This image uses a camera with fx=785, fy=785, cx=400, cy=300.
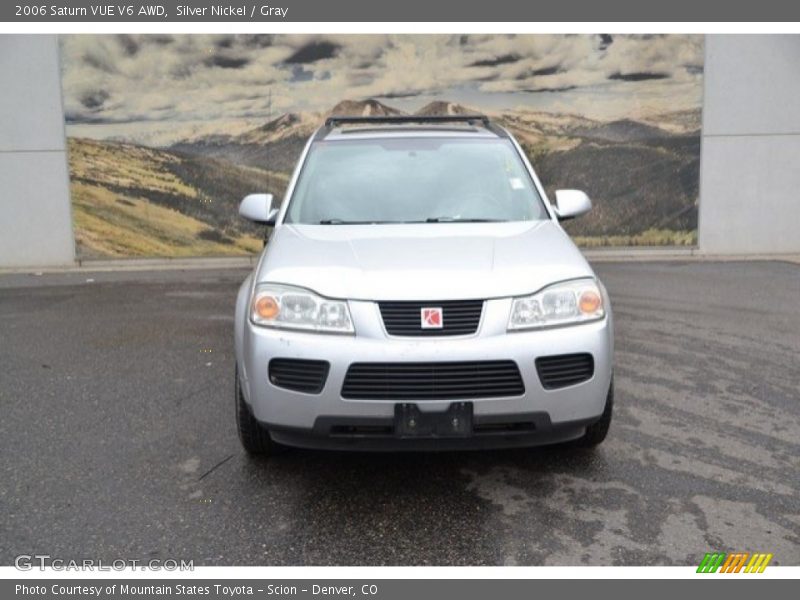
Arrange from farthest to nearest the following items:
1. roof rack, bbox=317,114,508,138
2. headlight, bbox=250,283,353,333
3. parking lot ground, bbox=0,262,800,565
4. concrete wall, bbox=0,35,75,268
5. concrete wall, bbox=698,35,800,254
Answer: concrete wall, bbox=698,35,800,254 → concrete wall, bbox=0,35,75,268 → roof rack, bbox=317,114,508,138 → headlight, bbox=250,283,353,333 → parking lot ground, bbox=0,262,800,565

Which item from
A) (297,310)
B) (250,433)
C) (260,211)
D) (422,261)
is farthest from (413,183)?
(250,433)

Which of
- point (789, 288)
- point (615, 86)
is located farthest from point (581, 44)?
point (789, 288)

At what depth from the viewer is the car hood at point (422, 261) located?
139 inches

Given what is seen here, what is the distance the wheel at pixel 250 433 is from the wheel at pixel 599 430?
5.44 feet

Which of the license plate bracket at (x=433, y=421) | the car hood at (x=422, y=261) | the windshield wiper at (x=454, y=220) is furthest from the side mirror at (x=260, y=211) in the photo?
the license plate bracket at (x=433, y=421)

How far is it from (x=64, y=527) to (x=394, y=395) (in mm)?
1583

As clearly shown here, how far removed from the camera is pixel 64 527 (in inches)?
137

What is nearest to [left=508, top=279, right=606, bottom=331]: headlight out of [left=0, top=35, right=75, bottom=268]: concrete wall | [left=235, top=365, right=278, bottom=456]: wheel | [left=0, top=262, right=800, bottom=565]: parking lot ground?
[left=0, top=262, right=800, bottom=565]: parking lot ground

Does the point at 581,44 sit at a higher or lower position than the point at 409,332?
higher

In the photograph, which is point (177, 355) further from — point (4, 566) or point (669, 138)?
point (669, 138)

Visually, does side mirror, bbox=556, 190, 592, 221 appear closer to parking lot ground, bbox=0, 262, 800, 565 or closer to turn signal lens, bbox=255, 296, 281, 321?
parking lot ground, bbox=0, 262, 800, 565

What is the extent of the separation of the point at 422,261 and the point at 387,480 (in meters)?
1.13

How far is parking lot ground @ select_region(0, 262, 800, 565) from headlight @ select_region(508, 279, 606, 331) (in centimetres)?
87

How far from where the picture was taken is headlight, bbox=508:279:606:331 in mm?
3529
